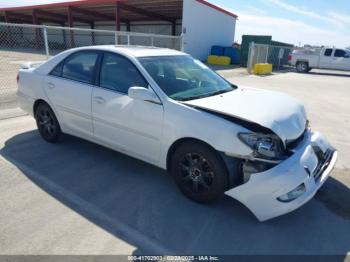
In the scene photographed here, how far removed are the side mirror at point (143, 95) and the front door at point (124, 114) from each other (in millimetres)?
64

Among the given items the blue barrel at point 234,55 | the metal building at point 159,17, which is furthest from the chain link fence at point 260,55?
the metal building at point 159,17

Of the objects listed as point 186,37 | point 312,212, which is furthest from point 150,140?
point 186,37

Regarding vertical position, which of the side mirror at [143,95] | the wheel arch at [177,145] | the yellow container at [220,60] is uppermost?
the side mirror at [143,95]

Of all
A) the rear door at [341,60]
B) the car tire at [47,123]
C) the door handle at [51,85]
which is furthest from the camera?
the rear door at [341,60]

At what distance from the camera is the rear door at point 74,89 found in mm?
3949

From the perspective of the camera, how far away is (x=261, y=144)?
2701mm

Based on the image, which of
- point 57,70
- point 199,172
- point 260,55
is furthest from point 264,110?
point 260,55

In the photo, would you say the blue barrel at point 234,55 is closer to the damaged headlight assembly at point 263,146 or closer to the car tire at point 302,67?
the car tire at point 302,67

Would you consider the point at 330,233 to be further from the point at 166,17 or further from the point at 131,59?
the point at 166,17

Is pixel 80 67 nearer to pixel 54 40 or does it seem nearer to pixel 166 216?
pixel 166 216

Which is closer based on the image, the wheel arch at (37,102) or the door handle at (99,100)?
the door handle at (99,100)

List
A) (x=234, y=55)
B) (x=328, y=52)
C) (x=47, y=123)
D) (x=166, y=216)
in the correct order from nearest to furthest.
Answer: (x=166, y=216), (x=47, y=123), (x=328, y=52), (x=234, y=55)

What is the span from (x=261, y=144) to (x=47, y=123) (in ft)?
11.5

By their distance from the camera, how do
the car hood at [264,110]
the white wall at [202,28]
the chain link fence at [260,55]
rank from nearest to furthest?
the car hood at [264,110] → the chain link fence at [260,55] → the white wall at [202,28]
